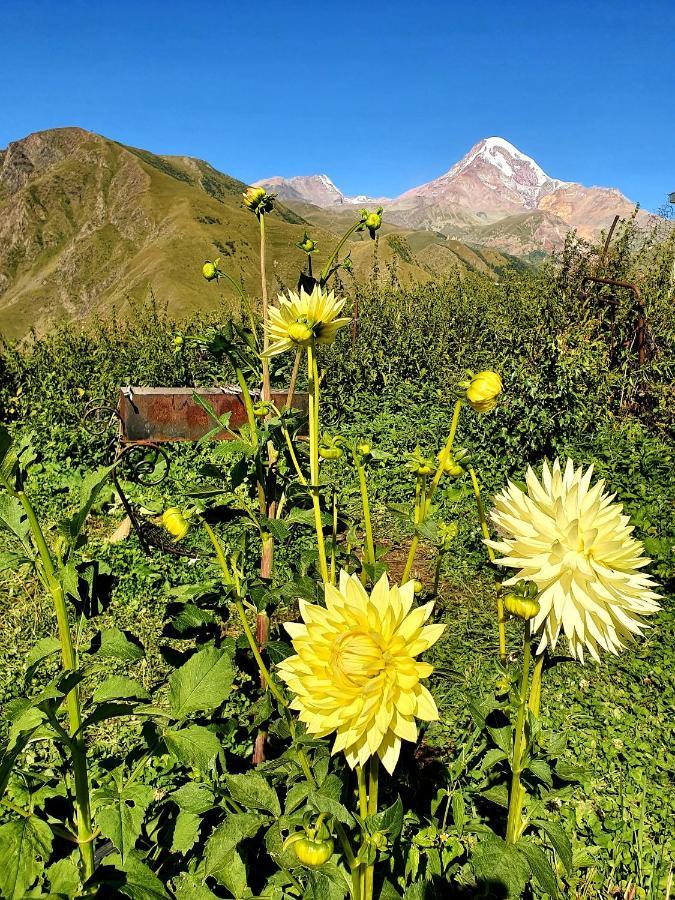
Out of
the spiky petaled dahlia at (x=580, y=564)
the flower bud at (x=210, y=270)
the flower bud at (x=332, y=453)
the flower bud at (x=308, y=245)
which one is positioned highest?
the flower bud at (x=308, y=245)

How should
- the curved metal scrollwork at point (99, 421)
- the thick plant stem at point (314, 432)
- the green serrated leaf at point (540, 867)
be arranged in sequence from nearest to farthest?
the green serrated leaf at point (540, 867), the thick plant stem at point (314, 432), the curved metal scrollwork at point (99, 421)

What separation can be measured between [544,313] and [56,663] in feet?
21.5

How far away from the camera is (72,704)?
0.92 metres

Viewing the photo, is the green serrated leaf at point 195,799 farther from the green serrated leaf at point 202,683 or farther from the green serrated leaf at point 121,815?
the green serrated leaf at point 202,683

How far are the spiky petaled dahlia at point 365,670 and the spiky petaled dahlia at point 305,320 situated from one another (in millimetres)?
473

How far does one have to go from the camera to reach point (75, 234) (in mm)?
96125

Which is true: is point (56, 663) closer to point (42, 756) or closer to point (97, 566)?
point (42, 756)

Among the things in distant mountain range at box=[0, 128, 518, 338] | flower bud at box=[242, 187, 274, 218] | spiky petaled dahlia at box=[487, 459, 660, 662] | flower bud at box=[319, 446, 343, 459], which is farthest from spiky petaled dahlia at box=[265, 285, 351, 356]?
distant mountain range at box=[0, 128, 518, 338]

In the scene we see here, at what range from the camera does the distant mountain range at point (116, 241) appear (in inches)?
2611

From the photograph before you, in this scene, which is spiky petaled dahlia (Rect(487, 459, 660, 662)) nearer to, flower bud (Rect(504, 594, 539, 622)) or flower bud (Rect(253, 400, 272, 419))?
flower bud (Rect(504, 594, 539, 622))

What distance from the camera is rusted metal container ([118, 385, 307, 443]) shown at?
504 cm

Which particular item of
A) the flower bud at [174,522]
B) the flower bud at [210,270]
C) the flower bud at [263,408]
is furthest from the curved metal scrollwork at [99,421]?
the flower bud at [174,522]

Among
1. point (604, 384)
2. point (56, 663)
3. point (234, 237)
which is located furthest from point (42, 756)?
point (234, 237)

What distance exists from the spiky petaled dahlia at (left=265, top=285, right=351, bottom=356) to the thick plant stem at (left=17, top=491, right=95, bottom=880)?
0.50m
